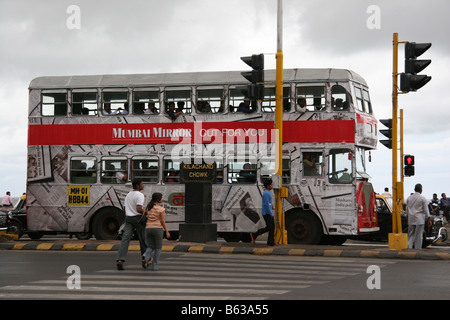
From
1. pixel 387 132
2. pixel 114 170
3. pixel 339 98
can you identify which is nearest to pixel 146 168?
pixel 114 170

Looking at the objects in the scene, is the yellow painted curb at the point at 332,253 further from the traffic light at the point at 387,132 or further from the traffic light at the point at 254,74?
the traffic light at the point at 387,132

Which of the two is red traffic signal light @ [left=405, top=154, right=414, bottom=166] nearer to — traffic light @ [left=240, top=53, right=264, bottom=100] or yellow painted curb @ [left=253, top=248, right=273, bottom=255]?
yellow painted curb @ [left=253, top=248, right=273, bottom=255]

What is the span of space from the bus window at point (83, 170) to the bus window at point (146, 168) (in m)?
1.27

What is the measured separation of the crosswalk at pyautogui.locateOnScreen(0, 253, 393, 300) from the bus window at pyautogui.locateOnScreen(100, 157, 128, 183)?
5.77m

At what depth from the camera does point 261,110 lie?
73.6ft

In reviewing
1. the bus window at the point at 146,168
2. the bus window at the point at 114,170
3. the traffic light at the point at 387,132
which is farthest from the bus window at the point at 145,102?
the traffic light at the point at 387,132

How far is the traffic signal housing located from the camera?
30.4 m

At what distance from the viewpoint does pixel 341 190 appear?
2169 centimetres

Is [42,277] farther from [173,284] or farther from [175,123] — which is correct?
[175,123]

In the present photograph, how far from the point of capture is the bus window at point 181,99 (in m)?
23.1

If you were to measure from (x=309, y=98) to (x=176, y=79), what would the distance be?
413 cm

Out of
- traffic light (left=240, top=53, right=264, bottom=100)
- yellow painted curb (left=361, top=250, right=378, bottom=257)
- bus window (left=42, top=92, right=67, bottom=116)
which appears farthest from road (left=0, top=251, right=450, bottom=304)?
bus window (left=42, top=92, right=67, bottom=116)

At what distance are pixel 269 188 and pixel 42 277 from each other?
8.42 meters

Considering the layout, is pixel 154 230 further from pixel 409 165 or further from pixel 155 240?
pixel 409 165
